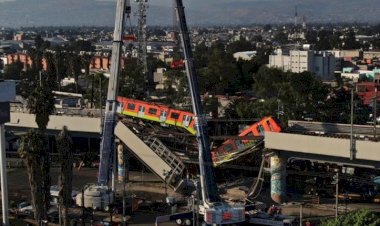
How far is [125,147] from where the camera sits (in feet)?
101

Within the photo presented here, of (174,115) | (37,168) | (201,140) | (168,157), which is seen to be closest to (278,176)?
(201,140)

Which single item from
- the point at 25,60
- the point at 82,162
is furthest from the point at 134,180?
the point at 25,60

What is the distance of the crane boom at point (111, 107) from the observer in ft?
84.8

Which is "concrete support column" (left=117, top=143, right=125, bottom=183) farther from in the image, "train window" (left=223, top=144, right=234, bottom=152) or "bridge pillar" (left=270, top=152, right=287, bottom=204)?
"bridge pillar" (left=270, top=152, right=287, bottom=204)

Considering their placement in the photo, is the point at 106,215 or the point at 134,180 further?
the point at 134,180

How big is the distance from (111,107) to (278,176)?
690cm

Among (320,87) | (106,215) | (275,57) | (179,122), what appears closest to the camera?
(106,215)

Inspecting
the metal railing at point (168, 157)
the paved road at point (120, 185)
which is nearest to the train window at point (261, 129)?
the metal railing at point (168, 157)

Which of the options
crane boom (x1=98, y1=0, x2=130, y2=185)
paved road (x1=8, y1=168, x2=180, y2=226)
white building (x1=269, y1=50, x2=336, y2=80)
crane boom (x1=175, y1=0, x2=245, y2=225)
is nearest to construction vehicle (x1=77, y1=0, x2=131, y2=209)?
crane boom (x1=98, y1=0, x2=130, y2=185)

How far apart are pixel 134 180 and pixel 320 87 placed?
541 inches

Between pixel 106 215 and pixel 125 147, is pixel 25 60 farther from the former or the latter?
pixel 106 215

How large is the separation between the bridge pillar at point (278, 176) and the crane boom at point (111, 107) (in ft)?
20.5

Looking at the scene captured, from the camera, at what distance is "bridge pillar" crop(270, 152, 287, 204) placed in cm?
2702

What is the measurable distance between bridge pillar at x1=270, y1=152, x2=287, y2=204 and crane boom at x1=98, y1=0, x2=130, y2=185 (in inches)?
246
